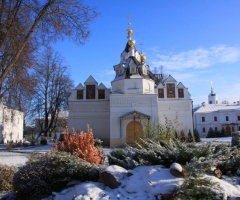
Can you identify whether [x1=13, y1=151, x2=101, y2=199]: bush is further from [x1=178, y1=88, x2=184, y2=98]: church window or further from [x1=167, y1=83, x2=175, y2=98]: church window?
[x1=178, y1=88, x2=184, y2=98]: church window

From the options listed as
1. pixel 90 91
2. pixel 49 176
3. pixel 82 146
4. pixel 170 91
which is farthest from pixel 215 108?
pixel 49 176

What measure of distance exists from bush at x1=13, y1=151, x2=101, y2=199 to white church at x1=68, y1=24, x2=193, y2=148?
22876 millimetres

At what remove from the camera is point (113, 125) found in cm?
2955

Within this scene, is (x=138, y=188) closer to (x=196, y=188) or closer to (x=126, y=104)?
(x=196, y=188)

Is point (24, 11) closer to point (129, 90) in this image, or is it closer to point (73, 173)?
point (73, 173)

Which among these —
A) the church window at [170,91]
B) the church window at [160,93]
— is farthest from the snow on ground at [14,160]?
the church window at [170,91]

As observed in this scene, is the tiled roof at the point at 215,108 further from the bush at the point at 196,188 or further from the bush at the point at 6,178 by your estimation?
the bush at the point at 196,188

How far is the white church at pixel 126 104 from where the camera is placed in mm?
29562

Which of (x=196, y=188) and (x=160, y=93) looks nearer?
(x=196, y=188)

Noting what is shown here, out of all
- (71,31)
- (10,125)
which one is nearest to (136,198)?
(71,31)

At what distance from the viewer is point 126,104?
98.0 feet

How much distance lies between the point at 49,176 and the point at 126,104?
23.8 metres

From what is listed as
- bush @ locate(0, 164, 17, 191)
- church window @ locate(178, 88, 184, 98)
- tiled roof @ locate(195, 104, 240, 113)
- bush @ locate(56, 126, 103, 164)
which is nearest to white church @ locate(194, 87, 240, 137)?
tiled roof @ locate(195, 104, 240, 113)

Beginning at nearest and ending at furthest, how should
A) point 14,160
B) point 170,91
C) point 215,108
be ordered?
point 14,160 → point 170,91 → point 215,108
